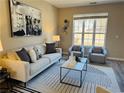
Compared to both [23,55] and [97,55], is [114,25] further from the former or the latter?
[23,55]

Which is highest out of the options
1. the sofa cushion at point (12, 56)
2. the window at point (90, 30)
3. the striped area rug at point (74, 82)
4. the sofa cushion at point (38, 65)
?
the window at point (90, 30)

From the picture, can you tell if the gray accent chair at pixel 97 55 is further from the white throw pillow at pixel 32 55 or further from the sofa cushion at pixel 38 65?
the white throw pillow at pixel 32 55

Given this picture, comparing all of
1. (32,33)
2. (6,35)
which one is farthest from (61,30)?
(6,35)

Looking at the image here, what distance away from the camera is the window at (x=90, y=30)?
17.9 feet

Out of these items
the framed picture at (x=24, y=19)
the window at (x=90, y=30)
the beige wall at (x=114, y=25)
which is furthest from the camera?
the window at (x=90, y=30)

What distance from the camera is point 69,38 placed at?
6.11 metres

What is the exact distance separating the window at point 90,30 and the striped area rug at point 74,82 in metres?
2.35

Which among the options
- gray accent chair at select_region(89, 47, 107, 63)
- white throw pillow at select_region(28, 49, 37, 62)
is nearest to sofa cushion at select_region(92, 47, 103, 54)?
gray accent chair at select_region(89, 47, 107, 63)

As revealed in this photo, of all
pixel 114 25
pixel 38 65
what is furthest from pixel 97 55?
pixel 38 65

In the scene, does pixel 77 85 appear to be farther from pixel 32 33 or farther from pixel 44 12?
pixel 44 12

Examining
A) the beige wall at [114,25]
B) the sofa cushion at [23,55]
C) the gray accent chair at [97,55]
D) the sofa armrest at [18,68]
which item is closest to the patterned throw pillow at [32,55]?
the sofa cushion at [23,55]

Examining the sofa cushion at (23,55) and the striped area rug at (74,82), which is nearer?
the striped area rug at (74,82)

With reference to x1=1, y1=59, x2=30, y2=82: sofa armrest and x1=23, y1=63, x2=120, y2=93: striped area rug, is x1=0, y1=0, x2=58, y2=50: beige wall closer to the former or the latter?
x1=1, y1=59, x2=30, y2=82: sofa armrest

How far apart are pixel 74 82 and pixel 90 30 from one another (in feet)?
11.9
